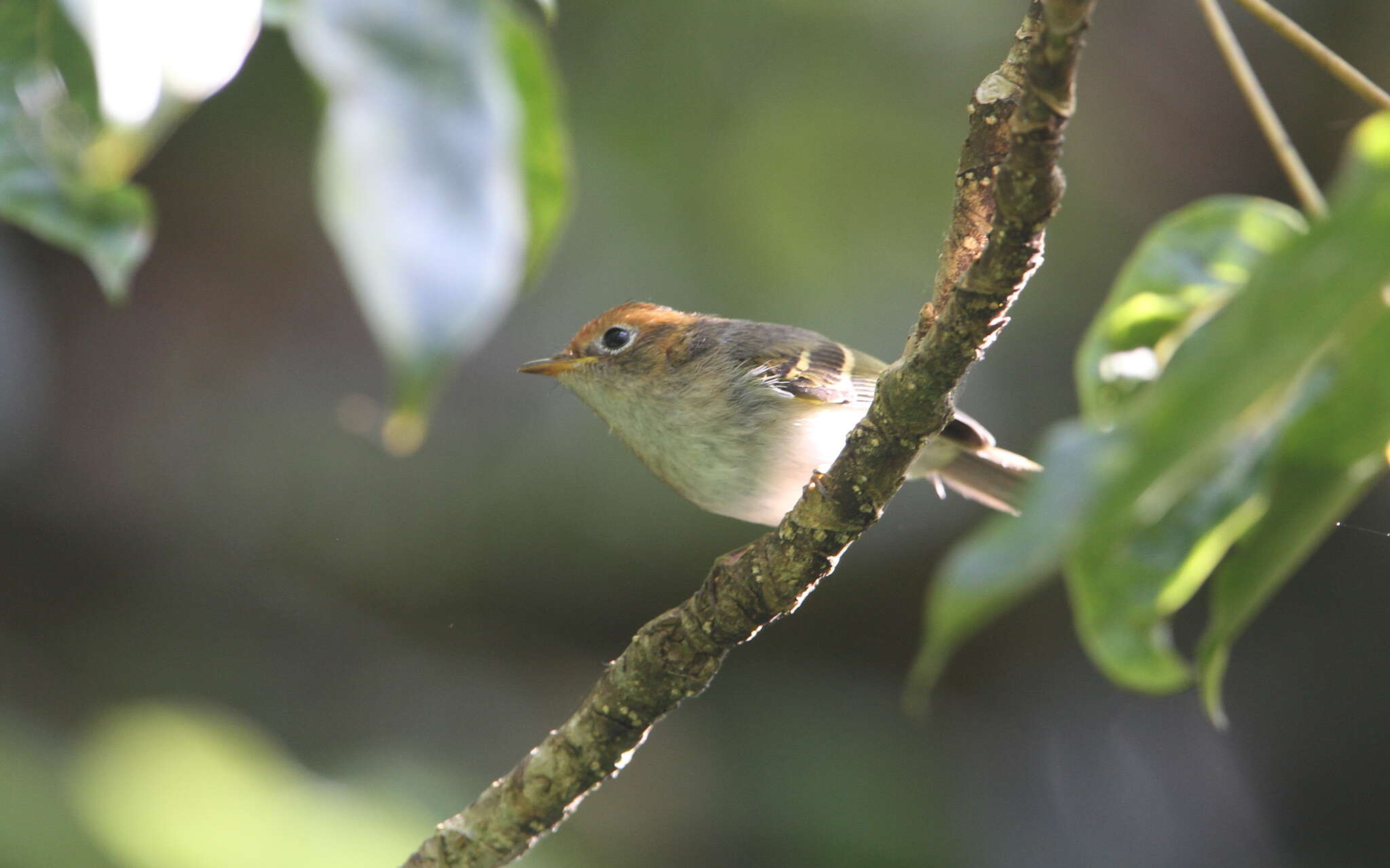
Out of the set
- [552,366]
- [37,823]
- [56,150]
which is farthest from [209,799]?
[56,150]

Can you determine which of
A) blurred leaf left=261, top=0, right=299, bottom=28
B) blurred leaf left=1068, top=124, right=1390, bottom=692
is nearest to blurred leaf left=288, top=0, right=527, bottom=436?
blurred leaf left=261, top=0, right=299, bottom=28

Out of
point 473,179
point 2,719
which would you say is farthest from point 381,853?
point 473,179

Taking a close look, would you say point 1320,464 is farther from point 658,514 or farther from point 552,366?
point 658,514

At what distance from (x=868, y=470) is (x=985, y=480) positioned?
1.76 meters

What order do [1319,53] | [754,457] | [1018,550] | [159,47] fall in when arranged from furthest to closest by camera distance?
[754,457]
[1319,53]
[159,47]
[1018,550]

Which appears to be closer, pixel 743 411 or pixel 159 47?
pixel 159 47

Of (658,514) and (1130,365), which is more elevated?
(658,514)

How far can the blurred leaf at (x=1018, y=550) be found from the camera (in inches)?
27.3

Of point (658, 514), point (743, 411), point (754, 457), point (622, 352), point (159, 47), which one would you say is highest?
point (658, 514)

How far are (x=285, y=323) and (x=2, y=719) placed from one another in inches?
91.5

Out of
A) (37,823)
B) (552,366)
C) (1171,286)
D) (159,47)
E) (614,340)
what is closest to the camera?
(159,47)

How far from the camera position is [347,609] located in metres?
6.02

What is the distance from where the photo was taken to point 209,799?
185 inches

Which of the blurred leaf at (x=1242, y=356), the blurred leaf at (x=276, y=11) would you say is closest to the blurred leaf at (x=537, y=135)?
the blurred leaf at (x=276, y=11)
